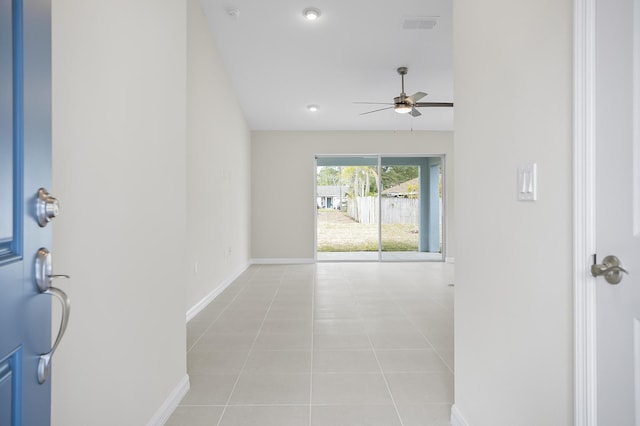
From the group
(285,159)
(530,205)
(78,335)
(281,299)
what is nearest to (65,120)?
(78,335)

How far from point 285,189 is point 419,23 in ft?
13.5

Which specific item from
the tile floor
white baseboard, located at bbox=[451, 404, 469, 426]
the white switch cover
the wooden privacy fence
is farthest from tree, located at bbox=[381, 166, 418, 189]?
the white switch cover

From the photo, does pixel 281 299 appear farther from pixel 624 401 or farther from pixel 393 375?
pixel 624 401

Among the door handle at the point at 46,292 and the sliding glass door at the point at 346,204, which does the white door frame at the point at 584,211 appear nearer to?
the door handle at the point at 46,292

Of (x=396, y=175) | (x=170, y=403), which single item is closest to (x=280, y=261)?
(x=396, y=175)

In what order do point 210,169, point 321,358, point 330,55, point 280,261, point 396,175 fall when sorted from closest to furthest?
point 321,358 < point 210,169 < point 330,55 < point 280,261 < point 396,175

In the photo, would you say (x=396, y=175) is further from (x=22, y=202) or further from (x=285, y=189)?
(x=22, y=202)

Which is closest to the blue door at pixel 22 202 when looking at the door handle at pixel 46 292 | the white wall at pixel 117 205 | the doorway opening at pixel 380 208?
the door handle at pixel 46 292

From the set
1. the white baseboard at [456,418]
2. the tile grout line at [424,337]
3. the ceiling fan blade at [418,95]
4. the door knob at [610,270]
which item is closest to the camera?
the door knob at [610,270]

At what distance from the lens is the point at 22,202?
73 cm

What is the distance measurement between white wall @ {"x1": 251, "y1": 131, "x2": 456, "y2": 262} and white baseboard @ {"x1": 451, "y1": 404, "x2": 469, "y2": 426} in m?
5.72

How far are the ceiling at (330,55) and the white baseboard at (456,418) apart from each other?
3.72 metres

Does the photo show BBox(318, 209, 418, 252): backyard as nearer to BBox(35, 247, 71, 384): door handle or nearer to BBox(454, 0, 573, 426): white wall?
BBox(454, 0, 573, 426): white wall

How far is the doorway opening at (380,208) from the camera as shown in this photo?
750 centimetres
